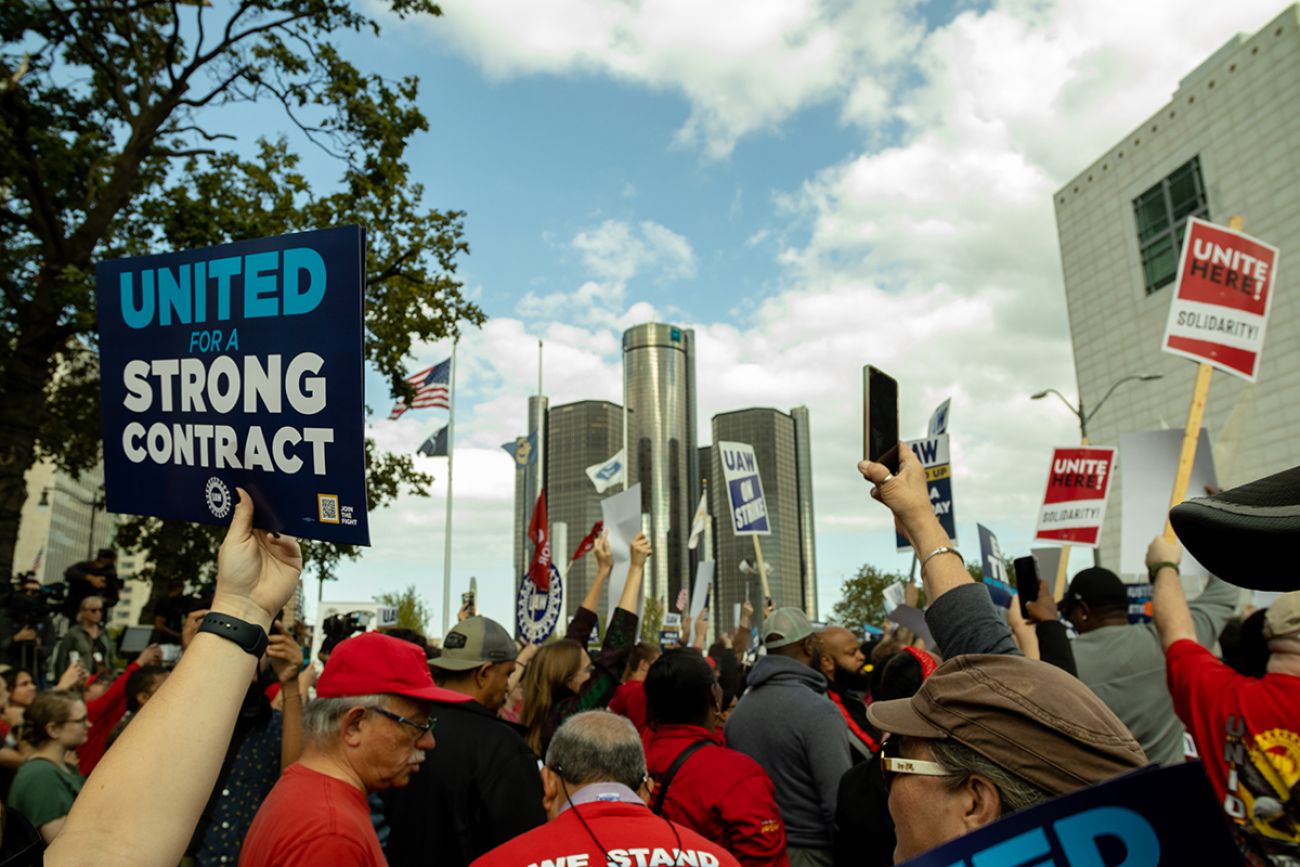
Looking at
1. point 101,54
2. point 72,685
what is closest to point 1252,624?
point 72,685

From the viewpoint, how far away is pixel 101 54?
15961 millimetres

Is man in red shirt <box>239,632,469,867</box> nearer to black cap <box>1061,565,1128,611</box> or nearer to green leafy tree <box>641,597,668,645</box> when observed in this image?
black cap <box>1061,565,1128,611</box>

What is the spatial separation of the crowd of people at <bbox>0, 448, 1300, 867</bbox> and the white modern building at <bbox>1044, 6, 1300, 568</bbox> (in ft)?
84.8

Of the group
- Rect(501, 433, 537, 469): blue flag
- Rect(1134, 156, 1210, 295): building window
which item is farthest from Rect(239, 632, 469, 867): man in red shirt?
Result: Rect(1134, 156, 1210, 295): building window

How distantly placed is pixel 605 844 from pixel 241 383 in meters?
1.65

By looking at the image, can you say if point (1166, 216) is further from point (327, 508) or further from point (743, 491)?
point (327, 508)

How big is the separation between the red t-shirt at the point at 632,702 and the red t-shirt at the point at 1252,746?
9.68ft

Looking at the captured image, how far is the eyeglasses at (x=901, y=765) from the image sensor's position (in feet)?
5.53

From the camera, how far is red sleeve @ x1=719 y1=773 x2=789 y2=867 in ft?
12.1

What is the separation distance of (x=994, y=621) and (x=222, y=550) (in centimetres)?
200

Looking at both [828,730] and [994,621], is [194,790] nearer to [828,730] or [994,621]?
[994,621]

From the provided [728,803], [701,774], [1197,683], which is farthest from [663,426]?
[1197,683]

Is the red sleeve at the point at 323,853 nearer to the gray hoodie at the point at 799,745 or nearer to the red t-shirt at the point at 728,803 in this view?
the red t-shirt at the point at 728,803

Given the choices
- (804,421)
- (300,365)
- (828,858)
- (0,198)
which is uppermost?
(804,421)
